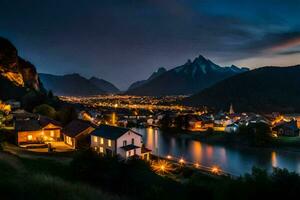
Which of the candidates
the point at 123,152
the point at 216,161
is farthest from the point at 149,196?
the point at 216,161

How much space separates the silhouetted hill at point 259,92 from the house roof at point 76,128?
92183 millimetres

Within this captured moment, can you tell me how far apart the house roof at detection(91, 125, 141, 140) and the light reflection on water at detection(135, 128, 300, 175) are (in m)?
11.6

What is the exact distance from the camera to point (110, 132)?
3188 centimetres

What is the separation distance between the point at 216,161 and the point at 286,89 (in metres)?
113

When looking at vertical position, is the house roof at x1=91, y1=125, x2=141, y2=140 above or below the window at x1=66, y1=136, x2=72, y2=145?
above

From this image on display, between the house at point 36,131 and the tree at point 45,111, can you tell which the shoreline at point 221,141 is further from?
the house at point 36,131

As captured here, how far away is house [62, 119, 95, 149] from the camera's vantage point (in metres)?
31.8

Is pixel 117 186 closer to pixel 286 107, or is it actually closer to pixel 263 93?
pixel 286 107

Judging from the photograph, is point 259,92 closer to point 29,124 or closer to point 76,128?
point 76,128

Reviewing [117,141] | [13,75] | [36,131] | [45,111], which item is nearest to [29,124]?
[36,131]

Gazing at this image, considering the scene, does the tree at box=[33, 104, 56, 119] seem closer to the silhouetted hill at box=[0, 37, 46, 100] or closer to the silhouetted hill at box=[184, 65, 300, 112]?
the silhouetted hill at box=[0, 37, 46, 100]

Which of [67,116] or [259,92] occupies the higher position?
[259,92]

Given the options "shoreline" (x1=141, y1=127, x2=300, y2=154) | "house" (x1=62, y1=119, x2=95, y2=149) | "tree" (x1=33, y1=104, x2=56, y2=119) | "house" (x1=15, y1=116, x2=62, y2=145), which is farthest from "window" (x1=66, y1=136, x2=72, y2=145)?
"shoreline" (x1=141, y1=127, x2=300, y2=154)

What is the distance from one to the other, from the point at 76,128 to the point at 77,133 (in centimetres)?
158
